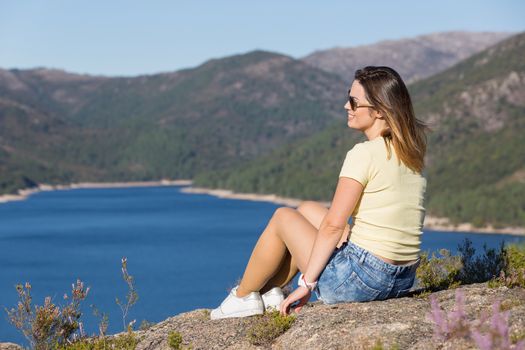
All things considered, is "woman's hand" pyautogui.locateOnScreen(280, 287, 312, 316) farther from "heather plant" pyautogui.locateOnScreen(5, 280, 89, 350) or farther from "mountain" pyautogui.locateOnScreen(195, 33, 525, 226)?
"mountain" pyautogui.locateOnScreen(195, 33, 525, 226)

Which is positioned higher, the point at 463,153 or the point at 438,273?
the point at 438,273

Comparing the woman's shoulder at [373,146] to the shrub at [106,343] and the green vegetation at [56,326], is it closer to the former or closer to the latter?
the green vegetation at [56,326]

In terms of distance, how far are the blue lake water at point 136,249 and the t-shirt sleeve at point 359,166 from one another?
793 inches

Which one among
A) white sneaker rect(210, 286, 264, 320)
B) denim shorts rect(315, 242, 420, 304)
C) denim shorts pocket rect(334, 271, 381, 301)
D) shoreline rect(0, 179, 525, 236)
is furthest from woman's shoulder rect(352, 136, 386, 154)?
shoreline rect(0, 179, 525, 236)

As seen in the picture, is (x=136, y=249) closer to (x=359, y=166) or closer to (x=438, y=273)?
(x=438, y=273)

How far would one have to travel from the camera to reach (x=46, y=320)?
5.54 m

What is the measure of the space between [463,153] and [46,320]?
108 metres

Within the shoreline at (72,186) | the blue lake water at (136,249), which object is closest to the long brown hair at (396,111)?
the blue lake water at (136,249)

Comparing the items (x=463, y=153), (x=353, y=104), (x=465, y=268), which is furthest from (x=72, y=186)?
(x=353, y=104)

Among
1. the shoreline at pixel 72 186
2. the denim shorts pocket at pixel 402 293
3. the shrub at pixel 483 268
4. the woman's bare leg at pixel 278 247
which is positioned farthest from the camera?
the shoreline at pixel 72 186

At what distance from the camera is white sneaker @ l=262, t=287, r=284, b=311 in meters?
5.83

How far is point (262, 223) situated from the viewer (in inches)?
3595

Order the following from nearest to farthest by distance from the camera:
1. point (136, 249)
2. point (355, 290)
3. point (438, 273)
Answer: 1. point (355, 290)
2. point (438, 273)
3. point (136, 249)

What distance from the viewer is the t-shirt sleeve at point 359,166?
5.07 m
